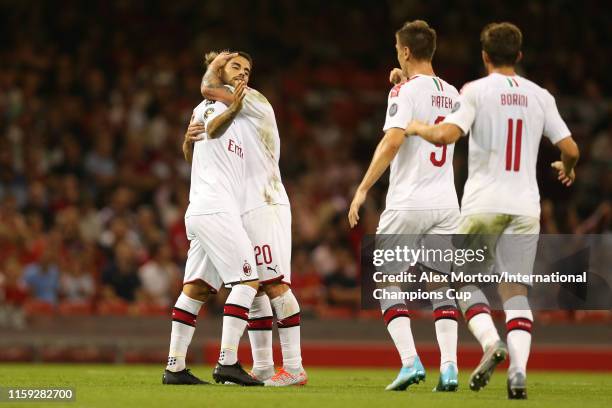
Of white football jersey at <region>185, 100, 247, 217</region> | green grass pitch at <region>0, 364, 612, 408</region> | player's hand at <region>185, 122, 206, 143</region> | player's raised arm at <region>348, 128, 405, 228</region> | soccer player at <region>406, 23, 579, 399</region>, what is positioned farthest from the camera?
player's hand at <region>185, 122, 206, 143</region>

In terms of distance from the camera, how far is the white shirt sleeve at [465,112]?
8055mm

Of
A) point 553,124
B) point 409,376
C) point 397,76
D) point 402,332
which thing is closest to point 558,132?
point 553,124

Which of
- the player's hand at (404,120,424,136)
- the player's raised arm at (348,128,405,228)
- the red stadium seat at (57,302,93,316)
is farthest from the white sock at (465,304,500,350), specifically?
the red stadium seat at (57,302,93,316)

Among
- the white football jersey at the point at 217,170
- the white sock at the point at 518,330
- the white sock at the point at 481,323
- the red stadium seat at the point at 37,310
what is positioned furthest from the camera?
→ the red stadium seat at the point at 37,310

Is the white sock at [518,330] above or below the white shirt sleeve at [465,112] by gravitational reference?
below

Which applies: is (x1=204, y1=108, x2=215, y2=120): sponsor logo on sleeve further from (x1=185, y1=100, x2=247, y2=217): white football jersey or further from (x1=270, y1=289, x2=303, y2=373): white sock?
(x1=270, y1=289, x2=303, y2=373): white sock

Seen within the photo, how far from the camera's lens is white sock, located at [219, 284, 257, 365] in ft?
30.0

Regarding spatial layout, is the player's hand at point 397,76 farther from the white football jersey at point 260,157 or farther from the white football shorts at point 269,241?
the white football shorts at point 269,241

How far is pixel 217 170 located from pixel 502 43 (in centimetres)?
257

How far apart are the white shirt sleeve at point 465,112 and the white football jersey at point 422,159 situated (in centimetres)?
79

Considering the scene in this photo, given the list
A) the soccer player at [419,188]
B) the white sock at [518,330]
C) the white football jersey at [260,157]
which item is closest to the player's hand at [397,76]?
the soccer player at [419,188]

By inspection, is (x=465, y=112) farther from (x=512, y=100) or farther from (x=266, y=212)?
(x=266, y=212)

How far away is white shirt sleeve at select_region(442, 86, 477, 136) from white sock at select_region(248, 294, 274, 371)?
2.53m

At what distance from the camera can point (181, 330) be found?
30.7 feet
